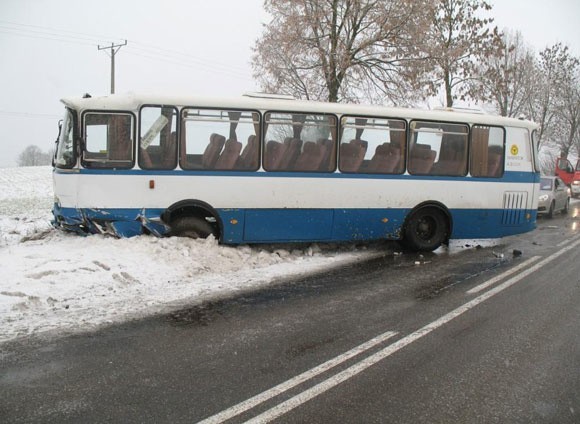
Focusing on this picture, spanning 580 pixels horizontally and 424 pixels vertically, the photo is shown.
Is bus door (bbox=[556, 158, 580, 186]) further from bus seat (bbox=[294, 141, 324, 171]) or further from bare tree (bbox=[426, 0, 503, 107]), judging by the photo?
bus seat (bbox=[294, 141, 324, 171])

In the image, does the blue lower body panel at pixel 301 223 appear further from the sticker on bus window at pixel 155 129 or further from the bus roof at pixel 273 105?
the bus roof at pixel 273 105

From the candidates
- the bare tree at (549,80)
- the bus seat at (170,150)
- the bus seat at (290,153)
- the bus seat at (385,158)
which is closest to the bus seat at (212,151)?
the bus seat at (170,150)

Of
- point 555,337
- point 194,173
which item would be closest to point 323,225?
point 194,173

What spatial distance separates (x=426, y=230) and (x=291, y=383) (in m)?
7.25

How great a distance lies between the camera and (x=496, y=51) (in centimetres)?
2084

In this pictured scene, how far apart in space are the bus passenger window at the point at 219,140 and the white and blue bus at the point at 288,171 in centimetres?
2

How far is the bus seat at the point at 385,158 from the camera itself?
995cm

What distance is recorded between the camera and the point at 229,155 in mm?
9086

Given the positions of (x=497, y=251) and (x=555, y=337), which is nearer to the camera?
(x=555, y=337)

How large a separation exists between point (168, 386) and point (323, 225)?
5950 millimetres

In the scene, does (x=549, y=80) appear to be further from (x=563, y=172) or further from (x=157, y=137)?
(x=157, y=137)

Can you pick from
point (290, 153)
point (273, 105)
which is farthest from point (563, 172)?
point (273, 105)

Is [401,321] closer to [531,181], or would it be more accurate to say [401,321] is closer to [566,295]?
[566,295]

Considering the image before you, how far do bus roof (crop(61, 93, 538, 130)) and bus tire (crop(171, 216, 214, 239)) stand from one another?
6.65 ft
